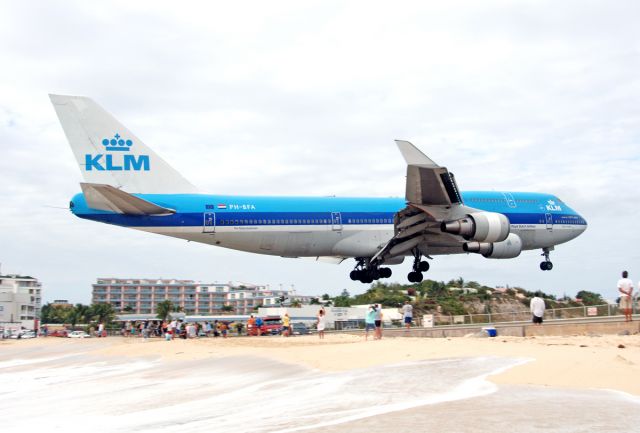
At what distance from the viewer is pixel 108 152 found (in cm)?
2761

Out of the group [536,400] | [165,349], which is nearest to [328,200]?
[165,349]

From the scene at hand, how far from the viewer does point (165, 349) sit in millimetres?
22516

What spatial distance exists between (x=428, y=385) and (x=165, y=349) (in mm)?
13973

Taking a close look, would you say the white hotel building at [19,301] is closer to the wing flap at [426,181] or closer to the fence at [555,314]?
the fence at [555,314]

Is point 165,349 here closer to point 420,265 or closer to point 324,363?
point 324,363

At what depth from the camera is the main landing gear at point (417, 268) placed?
31.2 metres

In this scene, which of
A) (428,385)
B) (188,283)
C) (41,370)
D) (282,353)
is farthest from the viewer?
(188,283)

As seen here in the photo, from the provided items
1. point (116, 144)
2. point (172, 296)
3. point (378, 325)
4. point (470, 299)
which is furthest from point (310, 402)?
point (172, 296)

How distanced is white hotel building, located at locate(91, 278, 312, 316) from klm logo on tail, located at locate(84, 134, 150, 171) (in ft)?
513

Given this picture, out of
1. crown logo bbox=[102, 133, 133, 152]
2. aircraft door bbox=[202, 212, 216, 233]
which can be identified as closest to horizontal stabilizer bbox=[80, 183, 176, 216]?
aircraft door bbox=[202, 212, 216, 233]

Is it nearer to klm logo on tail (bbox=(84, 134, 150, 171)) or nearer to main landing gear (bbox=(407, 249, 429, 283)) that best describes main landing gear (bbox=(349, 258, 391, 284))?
main landing gear (bbox=(407, 249, 429, 283))

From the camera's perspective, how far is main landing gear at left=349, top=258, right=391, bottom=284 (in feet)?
106

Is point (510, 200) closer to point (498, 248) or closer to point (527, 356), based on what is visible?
point (498, 248)

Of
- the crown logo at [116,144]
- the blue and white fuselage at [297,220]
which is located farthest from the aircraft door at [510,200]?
the crown logo at [116,144]
